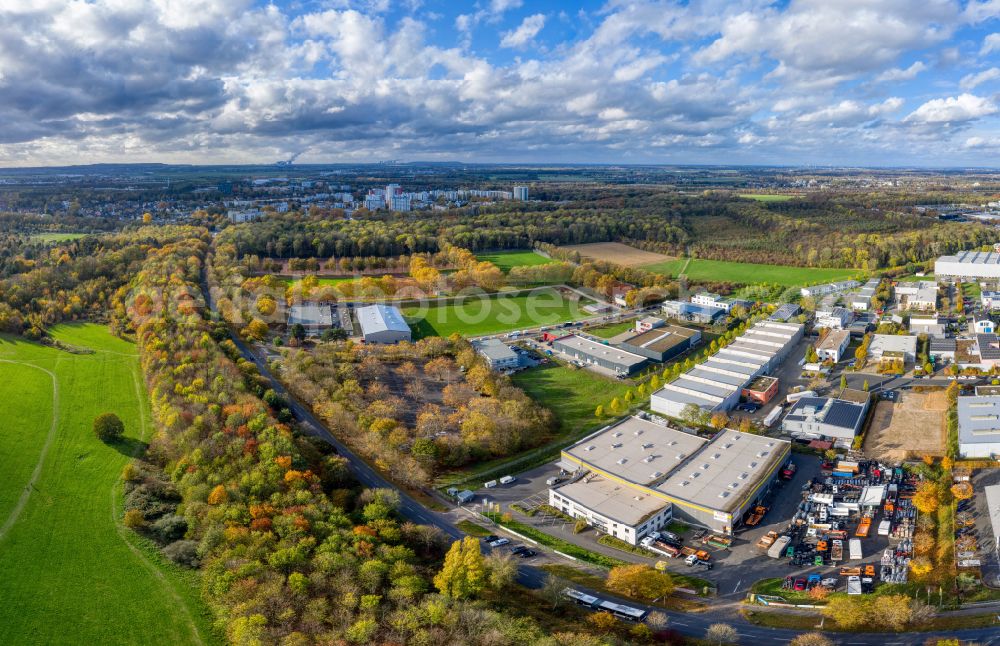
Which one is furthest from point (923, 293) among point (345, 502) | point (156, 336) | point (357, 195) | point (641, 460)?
point (357, 195)

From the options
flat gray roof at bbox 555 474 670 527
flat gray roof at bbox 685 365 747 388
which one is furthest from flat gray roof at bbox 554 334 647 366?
flat gray roof at bbox 555 474 670 527

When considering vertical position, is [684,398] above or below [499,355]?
below

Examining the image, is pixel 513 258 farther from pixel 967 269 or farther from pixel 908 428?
pixel 908 428

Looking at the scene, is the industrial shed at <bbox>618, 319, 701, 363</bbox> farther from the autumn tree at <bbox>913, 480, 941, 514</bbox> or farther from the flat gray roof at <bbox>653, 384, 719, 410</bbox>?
the autumn tree at <bbox>913, 480, 941, 514</bbox>

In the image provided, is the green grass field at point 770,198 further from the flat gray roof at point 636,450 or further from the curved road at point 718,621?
the curved road at point 718,621

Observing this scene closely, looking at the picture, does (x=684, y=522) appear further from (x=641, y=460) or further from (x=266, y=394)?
(x=266, y=394)

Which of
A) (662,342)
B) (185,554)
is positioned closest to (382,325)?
(662,342)

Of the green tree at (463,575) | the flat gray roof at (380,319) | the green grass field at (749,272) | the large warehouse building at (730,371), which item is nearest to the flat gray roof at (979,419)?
the large warehouse building at (730,371)
